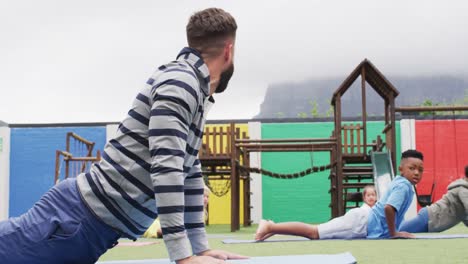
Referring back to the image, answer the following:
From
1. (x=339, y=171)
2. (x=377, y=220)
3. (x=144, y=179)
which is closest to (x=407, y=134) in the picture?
(x=339, y=171)

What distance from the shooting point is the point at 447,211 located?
6844 millimetres

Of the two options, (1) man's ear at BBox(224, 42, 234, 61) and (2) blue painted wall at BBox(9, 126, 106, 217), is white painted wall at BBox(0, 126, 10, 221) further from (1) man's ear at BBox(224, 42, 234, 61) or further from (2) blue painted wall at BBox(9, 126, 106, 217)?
(1) man's ear at BBox(224, 42, 234, 61)

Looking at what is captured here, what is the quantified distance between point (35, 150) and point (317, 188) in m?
6.44

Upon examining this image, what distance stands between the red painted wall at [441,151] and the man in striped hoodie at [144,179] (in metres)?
12.3

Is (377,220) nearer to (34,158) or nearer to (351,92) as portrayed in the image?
(34,158)

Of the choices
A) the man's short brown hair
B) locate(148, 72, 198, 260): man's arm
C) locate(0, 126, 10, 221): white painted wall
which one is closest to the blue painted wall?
locate(0, 126, 10, 221): white painted wall

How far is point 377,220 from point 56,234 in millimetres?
4113

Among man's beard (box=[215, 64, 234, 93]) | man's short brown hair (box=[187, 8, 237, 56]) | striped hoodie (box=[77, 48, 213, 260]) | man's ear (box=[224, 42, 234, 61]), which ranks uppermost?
man's short brown hair (box=[187, 8, 237, 56])

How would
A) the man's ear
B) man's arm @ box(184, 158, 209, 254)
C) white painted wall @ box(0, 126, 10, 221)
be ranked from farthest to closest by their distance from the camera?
white painted wall @ box(0, 126, 10, 221)
man's arm @ box(184, 158, 209, 254)
the man's ear

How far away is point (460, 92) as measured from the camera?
9044 cm

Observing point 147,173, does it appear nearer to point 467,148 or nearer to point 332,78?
point 467,148

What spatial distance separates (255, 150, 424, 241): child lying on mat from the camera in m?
5.16

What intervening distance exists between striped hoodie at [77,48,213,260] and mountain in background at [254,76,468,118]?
85875mm

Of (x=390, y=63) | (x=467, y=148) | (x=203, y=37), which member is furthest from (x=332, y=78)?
(x=203, y=37)
